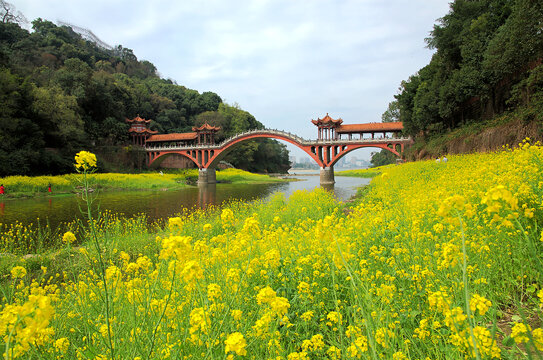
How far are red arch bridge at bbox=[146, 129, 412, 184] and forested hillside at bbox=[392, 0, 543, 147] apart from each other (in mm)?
3760

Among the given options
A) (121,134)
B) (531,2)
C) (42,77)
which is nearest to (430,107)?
(531,2)

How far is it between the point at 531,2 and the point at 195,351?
20.0m

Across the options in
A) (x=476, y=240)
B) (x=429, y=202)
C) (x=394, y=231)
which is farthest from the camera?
(x=429, y=202)

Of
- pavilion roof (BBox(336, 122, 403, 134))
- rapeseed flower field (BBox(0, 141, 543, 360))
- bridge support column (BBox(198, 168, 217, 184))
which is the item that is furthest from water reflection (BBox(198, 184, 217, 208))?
pavilion roof (BBox(336, 122, 403, 134))

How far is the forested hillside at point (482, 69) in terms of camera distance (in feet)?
46.9

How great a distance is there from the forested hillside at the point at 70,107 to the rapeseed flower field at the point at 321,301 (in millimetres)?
28156

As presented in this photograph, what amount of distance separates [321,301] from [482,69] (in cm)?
2206

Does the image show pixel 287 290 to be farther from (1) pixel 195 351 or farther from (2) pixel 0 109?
(2) pixel 0 109

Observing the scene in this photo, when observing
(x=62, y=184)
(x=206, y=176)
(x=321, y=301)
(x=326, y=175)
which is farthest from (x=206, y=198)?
(x=206, y=176)

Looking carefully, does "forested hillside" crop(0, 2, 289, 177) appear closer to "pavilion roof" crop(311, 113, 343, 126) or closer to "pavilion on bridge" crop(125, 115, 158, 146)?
"pavilion on bridge" crop(125, 115, 158, 146)

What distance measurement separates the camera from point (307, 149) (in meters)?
37.3

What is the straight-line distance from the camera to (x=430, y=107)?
24406mm

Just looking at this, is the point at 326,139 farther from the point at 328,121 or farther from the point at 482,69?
the point at 482,69

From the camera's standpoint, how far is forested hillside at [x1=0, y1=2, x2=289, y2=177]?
25266 millimetres
